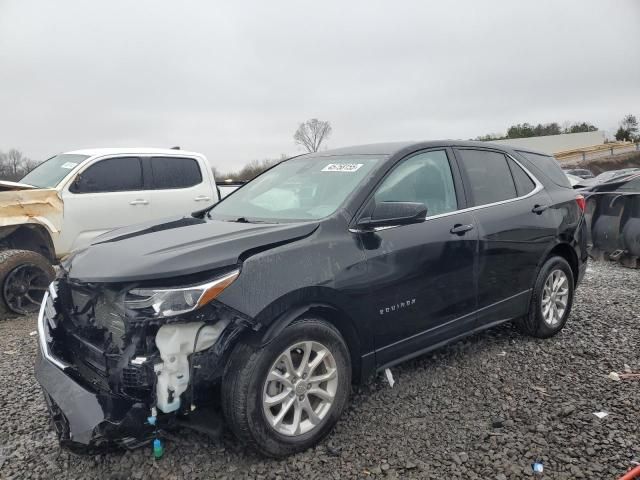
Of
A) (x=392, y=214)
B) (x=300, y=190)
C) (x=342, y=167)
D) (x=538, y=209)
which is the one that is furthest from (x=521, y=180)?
(x=300, y=190)

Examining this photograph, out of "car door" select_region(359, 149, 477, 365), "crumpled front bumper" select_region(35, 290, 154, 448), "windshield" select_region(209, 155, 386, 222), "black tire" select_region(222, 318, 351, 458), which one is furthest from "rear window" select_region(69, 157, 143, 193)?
"black tire" select_region(222, 318, 351, 458)

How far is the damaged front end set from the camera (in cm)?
223

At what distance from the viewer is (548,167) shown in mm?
4598

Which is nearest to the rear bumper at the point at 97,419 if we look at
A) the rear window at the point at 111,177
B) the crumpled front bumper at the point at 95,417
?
the crumpled front bumper at the point at 95,417

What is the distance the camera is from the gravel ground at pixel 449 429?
Answer: 254 centimetres

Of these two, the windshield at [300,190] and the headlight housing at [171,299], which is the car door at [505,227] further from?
the headlight housing at [171,299]

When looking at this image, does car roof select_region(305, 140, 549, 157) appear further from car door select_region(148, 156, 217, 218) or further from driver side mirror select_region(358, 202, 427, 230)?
car door select_region(148, 156, 217, 218)

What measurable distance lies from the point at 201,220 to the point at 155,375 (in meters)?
1.38

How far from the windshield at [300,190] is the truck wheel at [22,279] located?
3077mm

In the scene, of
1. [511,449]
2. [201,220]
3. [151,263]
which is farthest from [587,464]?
[201,220]

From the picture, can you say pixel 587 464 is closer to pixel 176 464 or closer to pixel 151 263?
pixel 176 464

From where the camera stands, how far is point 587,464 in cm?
253

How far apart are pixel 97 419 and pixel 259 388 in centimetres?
75

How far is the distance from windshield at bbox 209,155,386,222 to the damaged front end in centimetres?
90
